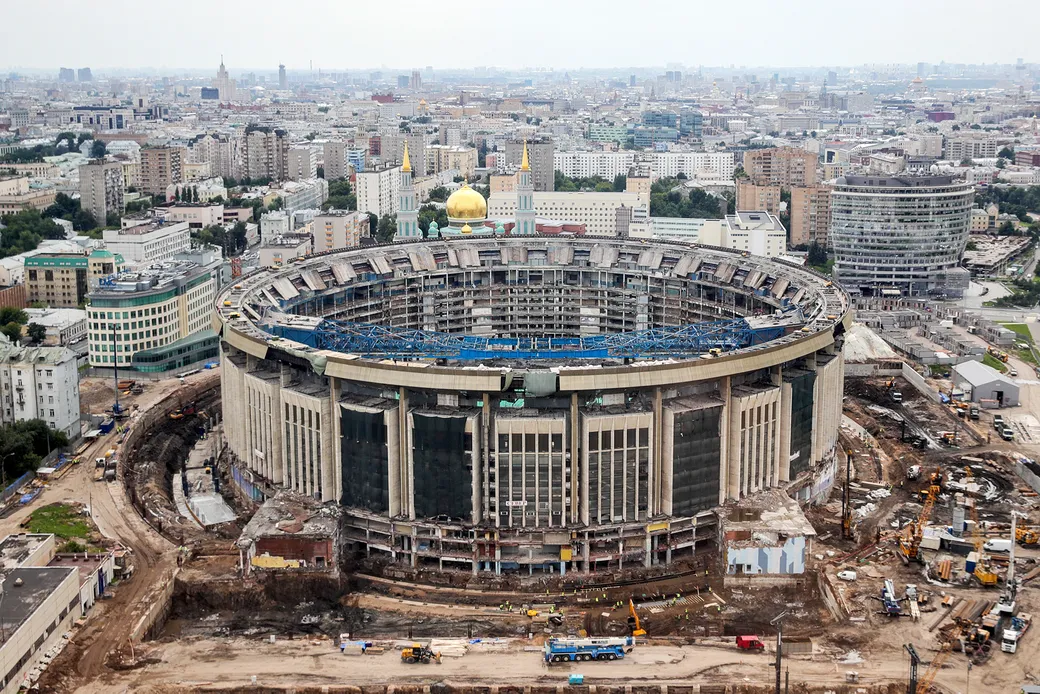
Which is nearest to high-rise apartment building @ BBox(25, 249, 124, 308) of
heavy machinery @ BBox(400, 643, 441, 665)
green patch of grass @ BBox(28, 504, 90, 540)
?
green patch of grass @ BBox(28, 504, 90, 540)

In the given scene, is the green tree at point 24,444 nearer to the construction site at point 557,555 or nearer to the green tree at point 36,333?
the construction site at point 557,555

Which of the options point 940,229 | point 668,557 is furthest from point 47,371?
point 940,229

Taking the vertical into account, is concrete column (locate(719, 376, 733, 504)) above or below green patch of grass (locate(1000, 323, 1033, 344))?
above

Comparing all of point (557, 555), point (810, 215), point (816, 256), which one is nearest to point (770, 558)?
point (557, 555)

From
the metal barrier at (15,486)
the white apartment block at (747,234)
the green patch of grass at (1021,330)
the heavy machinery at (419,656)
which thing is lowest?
the heavy machinery at (419,656)

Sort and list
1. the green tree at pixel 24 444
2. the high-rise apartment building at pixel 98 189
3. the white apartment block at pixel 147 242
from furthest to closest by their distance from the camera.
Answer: the high-rise apartment building at pixel 98 189 → the white apartment block at pixel 147 242 → the green tree at pixel 24 444

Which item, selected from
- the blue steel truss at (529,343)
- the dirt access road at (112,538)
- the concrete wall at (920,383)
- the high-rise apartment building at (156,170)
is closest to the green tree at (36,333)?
the dirt access road at (112,538)

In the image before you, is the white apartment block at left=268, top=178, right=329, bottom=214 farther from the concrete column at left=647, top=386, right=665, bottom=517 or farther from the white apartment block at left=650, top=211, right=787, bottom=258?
the concrete column at left=647, top=386, right=665, bottom=517
